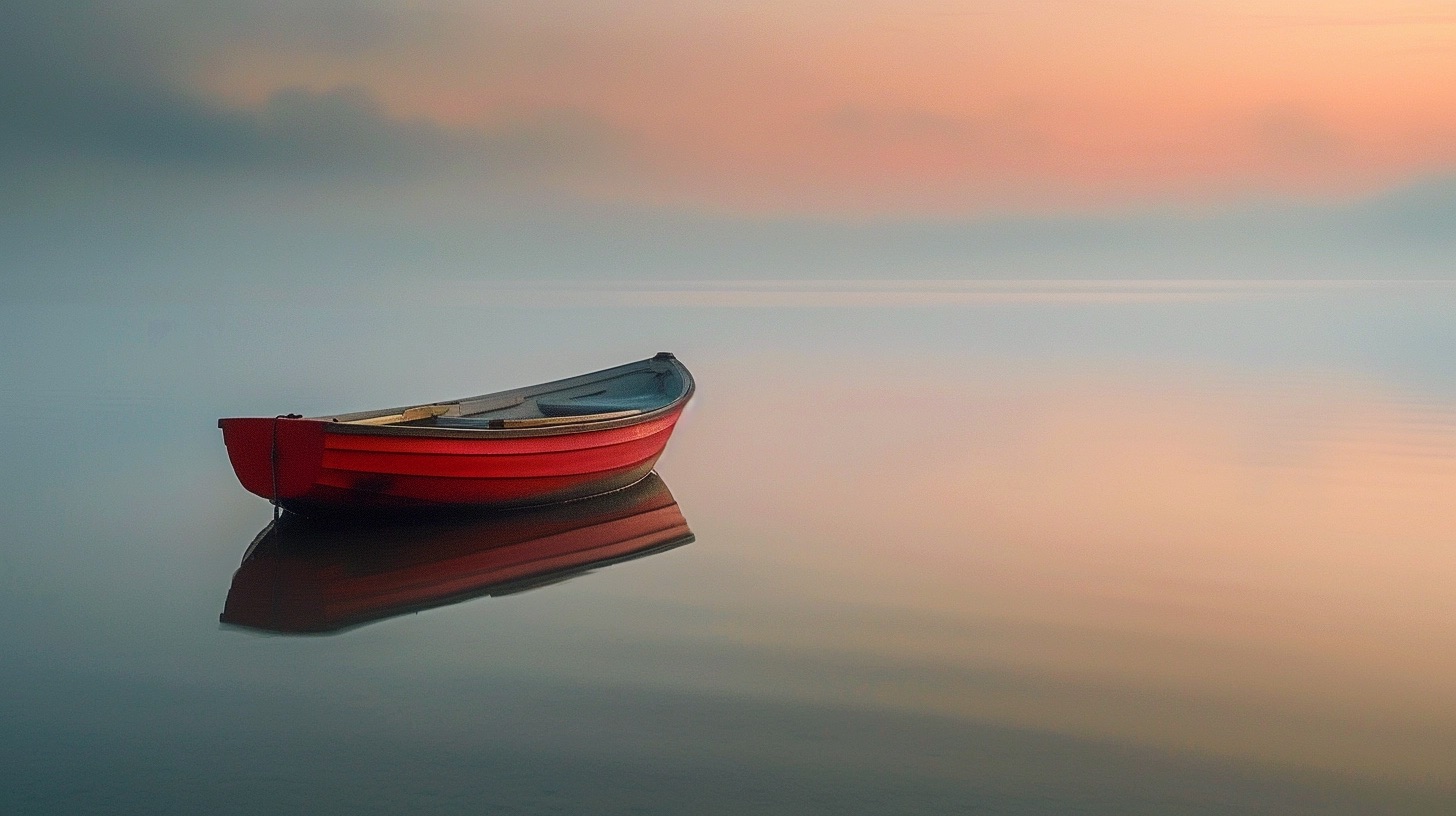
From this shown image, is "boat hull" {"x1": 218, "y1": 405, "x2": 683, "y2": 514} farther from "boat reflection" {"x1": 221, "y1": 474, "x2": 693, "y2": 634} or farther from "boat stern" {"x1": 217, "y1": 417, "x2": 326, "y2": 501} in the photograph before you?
"boat reflection" {"x1": 221, "y1": 474, "x2": 693, "y2": 634}

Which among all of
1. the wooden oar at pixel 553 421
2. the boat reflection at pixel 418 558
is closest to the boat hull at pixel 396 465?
the wooden oar at pixel 553 421

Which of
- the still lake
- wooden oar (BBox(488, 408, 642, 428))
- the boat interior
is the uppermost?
the boat interior

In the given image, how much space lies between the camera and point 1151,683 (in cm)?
802

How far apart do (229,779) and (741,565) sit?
5536 millimetres

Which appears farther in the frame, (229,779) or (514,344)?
(514,344)

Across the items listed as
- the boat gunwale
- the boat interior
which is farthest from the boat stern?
the boat interior

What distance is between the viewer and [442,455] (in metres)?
12.0

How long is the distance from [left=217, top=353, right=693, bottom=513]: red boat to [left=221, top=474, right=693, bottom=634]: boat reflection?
0.30 metres

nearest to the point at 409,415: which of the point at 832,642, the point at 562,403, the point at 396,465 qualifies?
the point at 396,465

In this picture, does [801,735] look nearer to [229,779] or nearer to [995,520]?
[229,779]

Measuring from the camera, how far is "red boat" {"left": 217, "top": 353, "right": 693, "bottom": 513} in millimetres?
11523

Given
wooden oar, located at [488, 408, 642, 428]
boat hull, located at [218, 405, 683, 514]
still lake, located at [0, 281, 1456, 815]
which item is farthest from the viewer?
wooden oar, located at [488, 408, 642, 428]

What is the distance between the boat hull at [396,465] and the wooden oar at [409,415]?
40.7 inches

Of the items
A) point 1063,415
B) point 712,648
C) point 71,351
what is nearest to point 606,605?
point 712,648
